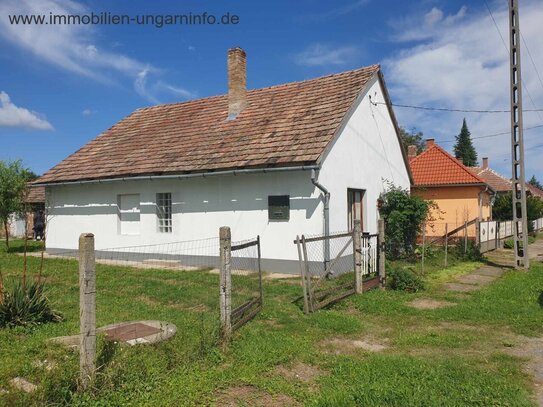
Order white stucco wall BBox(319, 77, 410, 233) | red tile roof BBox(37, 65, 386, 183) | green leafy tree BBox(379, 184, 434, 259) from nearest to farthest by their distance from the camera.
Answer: white stucco wall BBox(319, 77, 410, 233)
red tile roof BBox(37, 65, 386, 183)
green leafy tree BBox(379, 184, 434, 259)

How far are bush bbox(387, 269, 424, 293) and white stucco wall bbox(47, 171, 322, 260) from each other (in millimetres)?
2529

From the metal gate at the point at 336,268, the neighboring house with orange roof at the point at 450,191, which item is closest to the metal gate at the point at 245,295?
the metal gate at the point at 336,268

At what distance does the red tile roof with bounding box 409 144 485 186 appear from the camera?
2347 cm

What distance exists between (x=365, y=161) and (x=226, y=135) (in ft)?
16.8

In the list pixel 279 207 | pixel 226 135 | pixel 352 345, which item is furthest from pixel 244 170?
pixel 352 345

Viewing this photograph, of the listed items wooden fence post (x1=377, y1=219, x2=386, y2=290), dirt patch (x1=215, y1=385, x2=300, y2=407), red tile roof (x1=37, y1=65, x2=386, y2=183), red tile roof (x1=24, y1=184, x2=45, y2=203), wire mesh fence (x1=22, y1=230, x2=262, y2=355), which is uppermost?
red tile roof (x1=37, y1=65, x2=386, y2=183)

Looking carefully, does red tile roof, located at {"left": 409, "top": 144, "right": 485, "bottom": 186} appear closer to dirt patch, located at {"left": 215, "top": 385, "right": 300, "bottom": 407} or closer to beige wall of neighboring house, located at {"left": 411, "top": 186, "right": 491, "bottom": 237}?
beige wall of neighboring house, located at {"left": 411, "top": 186, "right": 491, "bottom": 237}

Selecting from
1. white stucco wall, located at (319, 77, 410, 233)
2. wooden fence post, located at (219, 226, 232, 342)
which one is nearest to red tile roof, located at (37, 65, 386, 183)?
white stucco wall, located at (319, 77, 410, 233)

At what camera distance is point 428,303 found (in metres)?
9.06

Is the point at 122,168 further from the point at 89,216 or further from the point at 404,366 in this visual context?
the point at 404,366

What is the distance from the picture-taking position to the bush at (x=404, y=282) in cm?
1020

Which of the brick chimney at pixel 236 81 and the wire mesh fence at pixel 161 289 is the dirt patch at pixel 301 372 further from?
the brick chimney at pixel 236 81

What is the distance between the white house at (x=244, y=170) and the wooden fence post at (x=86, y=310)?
7.95m

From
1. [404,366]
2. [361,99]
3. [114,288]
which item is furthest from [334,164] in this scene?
[404,366]
